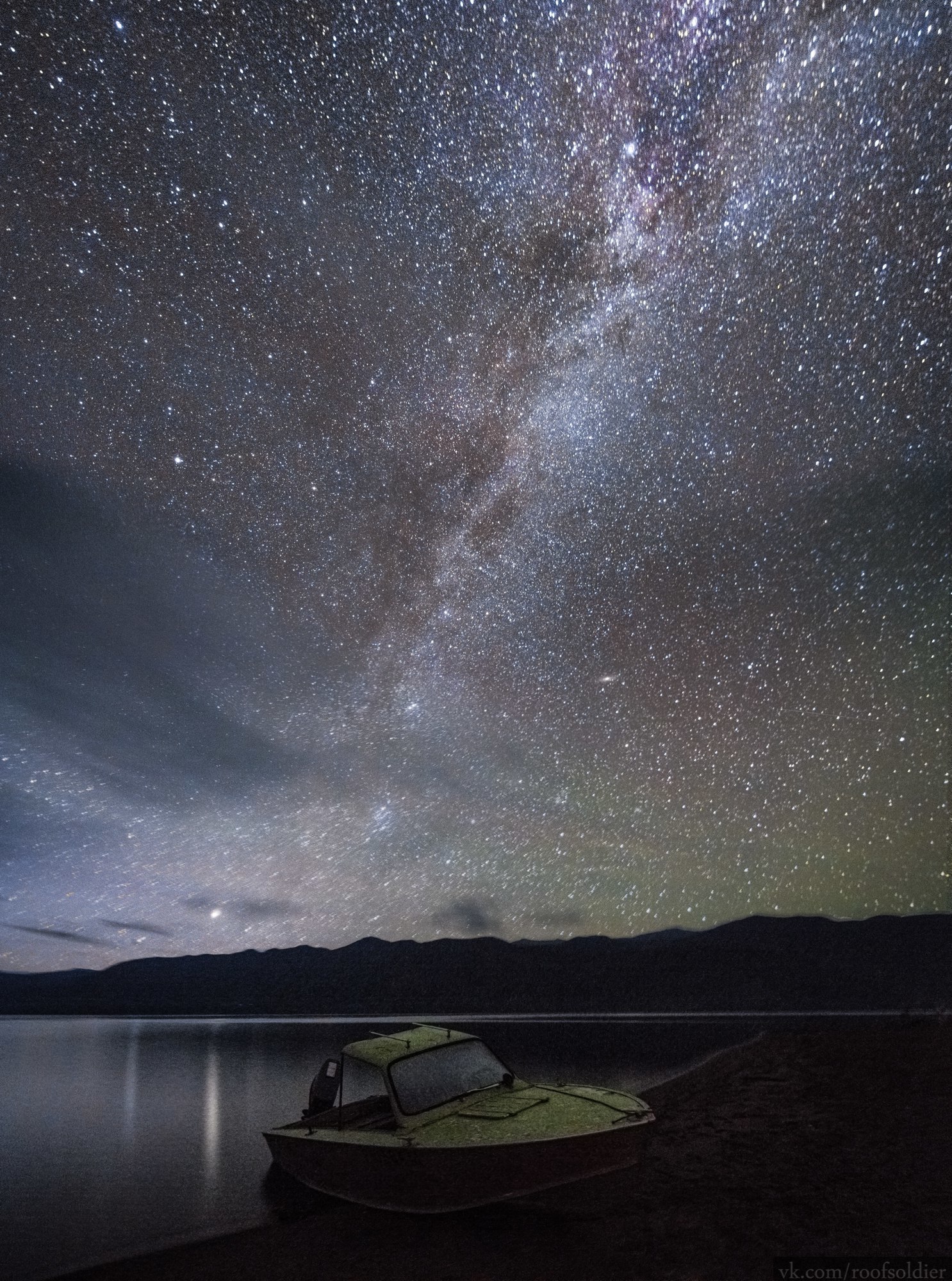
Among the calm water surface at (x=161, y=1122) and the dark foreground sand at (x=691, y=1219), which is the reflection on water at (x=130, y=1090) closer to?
the calm water surface at (x=161, y=1122)

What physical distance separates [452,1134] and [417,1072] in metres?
1.58

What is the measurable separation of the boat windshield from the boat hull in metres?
0.81

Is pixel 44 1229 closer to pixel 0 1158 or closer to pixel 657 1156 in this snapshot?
pixel 0 1158

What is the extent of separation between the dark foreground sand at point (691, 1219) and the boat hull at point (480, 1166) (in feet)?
1.57

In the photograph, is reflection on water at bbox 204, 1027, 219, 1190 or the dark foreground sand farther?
reflection on water at bbox 204, 1027, 219, 1190

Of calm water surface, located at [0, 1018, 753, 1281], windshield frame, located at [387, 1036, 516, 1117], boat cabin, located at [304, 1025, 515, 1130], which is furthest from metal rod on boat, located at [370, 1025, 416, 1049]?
calm water surface, located at [0, 1018, 753, 1281]

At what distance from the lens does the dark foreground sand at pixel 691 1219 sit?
7.65 meters

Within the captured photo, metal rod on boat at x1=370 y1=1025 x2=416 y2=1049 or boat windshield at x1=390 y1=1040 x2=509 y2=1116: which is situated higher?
metal rod on boat at x1=370 y1=1025 x2=416 y2=1049

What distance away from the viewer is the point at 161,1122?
28.2m

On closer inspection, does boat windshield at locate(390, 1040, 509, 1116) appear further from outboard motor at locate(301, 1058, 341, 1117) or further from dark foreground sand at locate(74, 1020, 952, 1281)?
outboard motor at locate(301, 1058, 341, 1117)

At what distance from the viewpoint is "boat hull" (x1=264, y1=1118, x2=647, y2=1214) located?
8.43 m

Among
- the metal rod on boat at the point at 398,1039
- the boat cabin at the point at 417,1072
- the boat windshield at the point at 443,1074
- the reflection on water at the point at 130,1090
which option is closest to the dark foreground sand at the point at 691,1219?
the boat cabin at the point at 417,1072

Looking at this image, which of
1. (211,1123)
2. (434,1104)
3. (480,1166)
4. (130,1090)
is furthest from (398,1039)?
(130,1090)

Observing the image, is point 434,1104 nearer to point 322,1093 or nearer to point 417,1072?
point 417,1072
